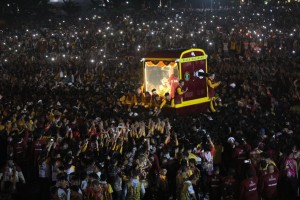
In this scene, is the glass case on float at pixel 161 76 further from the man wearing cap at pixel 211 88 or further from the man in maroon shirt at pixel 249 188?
the man in maroon shirt at pixel 249 188

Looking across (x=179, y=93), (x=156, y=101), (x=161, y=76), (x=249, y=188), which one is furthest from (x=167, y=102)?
(x=249, y=188)

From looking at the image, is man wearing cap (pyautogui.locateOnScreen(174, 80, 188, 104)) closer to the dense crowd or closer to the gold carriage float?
the gold carriage float

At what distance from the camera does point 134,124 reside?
13.6 meters

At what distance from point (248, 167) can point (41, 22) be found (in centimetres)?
3579

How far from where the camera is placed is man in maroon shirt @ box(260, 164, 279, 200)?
898 centimetres

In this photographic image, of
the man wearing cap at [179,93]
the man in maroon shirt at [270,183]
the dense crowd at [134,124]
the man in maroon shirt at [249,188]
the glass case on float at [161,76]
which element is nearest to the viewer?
the man in maroon shirt at [249,188]

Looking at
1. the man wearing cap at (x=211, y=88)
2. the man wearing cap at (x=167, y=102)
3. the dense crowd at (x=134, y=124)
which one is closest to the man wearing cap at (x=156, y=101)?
the man wearing cap at (x=167, y=102)

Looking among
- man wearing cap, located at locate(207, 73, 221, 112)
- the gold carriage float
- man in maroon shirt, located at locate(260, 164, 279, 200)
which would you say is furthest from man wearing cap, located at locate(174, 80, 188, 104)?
man in maroon shirt, located at locate(260, 164, 279, 200)

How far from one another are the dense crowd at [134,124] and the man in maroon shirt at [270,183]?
0.07 ft

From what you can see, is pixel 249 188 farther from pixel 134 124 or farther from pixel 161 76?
pixel 161 76

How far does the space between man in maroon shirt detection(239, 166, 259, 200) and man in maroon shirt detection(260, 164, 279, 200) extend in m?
0.55

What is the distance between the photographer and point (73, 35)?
3366 centimetres

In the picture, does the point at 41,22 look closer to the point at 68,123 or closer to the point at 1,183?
the point at 68,123

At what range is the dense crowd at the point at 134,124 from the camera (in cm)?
909
